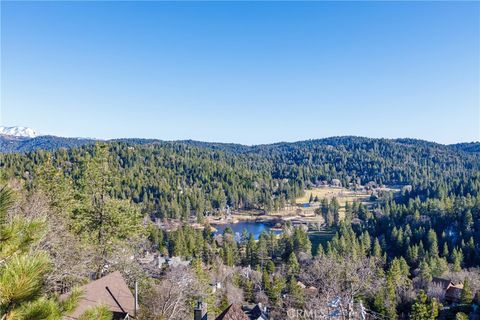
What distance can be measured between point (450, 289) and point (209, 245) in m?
32.5

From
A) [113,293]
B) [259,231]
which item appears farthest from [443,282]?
[259,231]

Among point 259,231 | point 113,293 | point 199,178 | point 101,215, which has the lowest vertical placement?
point 259,231

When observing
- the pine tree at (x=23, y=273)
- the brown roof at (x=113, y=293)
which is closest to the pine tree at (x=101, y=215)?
the brown roof at (x=113, y=293)

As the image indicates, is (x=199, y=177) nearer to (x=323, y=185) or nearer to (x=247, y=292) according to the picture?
(x=323, y=185)

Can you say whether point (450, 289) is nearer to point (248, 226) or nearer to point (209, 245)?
point (209, 245)

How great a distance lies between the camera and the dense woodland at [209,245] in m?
12.1

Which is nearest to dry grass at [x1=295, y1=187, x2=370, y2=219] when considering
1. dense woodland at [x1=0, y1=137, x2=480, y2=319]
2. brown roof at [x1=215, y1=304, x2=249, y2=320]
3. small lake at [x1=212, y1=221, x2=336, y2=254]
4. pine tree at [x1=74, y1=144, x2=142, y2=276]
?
dense woodland at [x1=0, y1=137, x2=480, y2=319]

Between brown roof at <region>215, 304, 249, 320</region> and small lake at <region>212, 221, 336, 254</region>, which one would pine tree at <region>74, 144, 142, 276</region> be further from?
small lake at <region>212, 221, 336, 254</region>

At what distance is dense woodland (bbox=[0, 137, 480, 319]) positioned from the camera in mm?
12130

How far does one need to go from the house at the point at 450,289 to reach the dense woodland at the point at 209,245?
1263 mm

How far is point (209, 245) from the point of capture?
5762 cm

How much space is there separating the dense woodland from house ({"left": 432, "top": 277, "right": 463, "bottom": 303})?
126 cm

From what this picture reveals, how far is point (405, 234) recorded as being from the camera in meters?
59.3

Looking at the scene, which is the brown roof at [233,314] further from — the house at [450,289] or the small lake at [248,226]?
the small lake at [248,226]
